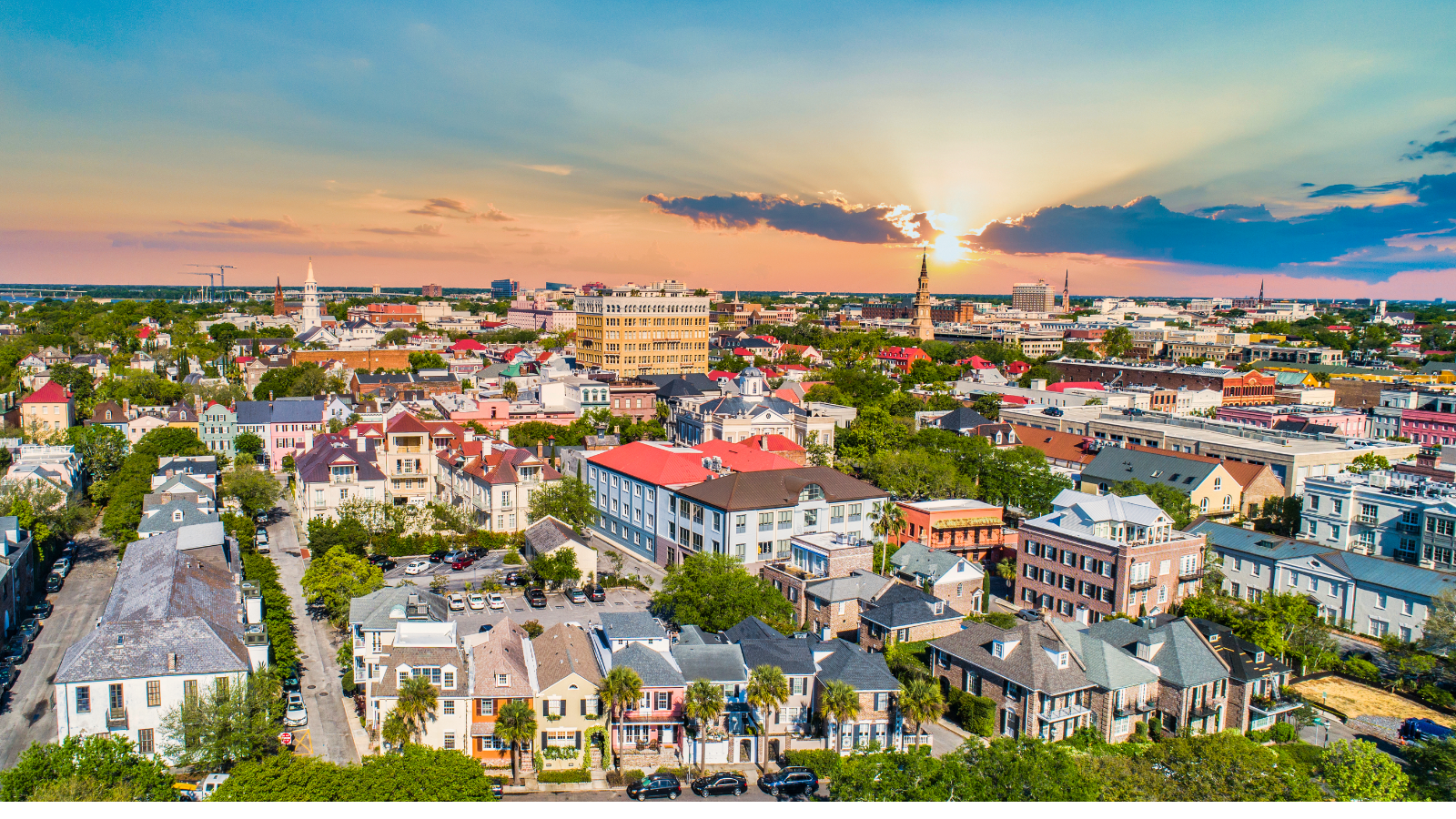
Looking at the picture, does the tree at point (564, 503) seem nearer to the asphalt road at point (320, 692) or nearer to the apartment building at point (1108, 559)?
the asphalt road at point (320, 692)

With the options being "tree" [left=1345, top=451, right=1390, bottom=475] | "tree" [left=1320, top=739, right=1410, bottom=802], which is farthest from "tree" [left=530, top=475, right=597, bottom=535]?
"tree" [left=1345, top=451, right=1390, bottom=475]

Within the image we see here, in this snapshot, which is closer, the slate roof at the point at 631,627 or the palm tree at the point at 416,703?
the palm tree at the point at 416,703

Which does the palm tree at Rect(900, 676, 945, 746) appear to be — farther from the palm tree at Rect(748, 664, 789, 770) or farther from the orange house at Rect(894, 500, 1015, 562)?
the orange house at Rect(894, 500, 1015, 562)

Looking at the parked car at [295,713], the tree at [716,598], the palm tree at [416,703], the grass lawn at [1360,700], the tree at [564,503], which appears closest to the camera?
the palm tree at [416,703]

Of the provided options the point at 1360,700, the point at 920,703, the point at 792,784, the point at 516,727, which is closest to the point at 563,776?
the point at 516,727

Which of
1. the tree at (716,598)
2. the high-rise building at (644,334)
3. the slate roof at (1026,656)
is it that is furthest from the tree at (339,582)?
the high-rise building at (644,334)

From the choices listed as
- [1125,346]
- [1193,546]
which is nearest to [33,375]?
[1193,546]
